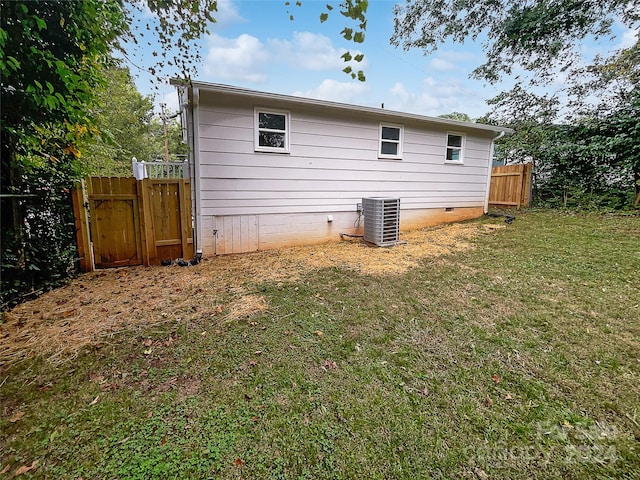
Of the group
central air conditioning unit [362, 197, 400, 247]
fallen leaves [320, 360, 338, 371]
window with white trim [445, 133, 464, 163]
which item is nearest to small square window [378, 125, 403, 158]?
central air conditioning unit [362, 197, 400, 247]

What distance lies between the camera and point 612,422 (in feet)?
5.91

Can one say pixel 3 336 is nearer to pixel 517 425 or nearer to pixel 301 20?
pixel 517 425

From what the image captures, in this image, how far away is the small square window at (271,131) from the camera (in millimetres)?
5953

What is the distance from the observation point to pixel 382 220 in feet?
20.9

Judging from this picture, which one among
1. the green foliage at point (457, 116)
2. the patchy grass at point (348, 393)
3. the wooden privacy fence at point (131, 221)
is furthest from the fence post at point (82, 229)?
the green foliage at point (457, 116)

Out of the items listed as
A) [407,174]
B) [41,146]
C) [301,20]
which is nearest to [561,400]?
[301,20]

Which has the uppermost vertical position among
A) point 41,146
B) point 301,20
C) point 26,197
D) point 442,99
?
point 442,99

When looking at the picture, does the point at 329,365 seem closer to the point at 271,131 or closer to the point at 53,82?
the point at 53,82

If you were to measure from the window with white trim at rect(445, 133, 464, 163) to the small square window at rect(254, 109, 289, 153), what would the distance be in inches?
196

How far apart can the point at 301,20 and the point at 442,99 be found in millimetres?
17561

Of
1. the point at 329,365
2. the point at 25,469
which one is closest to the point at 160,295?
the point at 25,469

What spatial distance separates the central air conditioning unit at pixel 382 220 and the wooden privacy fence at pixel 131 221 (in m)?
3.70

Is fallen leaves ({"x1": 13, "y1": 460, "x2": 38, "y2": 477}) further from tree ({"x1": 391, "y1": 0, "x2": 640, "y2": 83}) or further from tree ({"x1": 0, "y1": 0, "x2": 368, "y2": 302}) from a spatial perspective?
tree ({"x1": 391, "y1": 0, "x2": 640, "y2": 83})

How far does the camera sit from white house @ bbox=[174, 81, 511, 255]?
557cm
